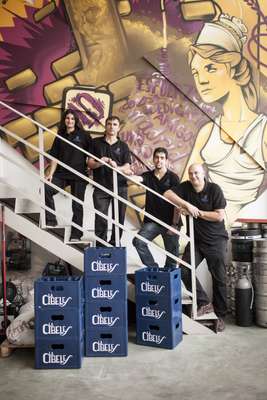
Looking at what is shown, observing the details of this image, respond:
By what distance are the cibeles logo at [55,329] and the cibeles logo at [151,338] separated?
2.56 ft

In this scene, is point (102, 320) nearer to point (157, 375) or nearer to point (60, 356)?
point (60, 356)

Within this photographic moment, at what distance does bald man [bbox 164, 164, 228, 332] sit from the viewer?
4770 mm

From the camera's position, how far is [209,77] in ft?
18.9

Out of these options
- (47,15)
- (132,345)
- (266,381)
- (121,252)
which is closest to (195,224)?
(121,252)

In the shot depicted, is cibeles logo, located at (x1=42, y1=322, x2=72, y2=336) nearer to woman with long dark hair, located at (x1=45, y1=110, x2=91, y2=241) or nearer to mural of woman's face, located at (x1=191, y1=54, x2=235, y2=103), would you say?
woman with long dark hair, located at (x1=45, y1=110, x2=91, y2=241)

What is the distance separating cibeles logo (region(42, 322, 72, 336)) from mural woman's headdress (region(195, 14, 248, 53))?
373 centimetres

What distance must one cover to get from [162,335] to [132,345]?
307 mm

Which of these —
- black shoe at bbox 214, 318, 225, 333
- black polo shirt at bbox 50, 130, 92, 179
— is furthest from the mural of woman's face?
black shoe at bbox 214, 318, 225, 333

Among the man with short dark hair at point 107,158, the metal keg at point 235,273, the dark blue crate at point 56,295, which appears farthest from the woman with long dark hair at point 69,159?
the metal keg at point 235,273

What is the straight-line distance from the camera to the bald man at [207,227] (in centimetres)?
477

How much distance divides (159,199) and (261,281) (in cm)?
134

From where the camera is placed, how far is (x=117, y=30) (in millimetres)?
5746

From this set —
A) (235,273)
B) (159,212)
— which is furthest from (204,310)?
(159,212)

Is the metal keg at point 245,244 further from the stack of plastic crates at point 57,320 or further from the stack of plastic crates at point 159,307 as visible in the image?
the stack of plastic crates at point 57,320
